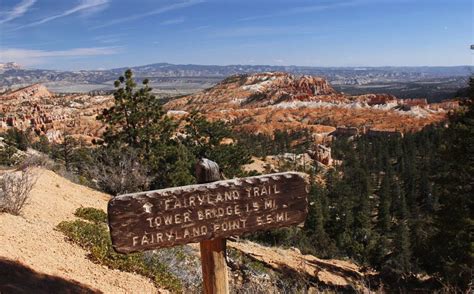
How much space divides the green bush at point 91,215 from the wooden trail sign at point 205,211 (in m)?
8.14

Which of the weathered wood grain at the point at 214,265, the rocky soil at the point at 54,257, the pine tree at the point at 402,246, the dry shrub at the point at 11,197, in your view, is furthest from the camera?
the pine tree at the point at 402,246

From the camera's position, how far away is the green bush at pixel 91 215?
37.5 feet

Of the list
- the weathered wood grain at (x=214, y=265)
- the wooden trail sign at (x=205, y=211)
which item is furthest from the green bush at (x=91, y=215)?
the wooden trail sign at (x=205, y=211)

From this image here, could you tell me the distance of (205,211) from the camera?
397 cm

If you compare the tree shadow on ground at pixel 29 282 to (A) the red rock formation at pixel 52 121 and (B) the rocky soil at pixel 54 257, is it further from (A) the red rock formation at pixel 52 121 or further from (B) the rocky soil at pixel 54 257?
(A) the red rock formation at pixel 52 121

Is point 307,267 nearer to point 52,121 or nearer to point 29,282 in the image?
point 29,282

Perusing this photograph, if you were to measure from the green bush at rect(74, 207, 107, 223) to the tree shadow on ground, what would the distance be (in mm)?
4312

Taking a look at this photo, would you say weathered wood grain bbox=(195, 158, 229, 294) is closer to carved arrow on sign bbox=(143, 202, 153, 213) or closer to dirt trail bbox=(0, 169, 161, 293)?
Answer: carved arrow on sign bbox=(143, 202, 153, 213)

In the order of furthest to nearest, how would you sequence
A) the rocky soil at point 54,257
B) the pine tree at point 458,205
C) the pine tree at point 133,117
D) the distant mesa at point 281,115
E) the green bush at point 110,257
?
the distant mesa at point 281,115 → the pine tree at point 133,117 → the pine tree at point 458,205 → the green bush at point 110,257 → the rocky soil at point 54,257

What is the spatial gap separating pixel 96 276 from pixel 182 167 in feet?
51.4

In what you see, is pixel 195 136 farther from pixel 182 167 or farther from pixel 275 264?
pixel 275 264

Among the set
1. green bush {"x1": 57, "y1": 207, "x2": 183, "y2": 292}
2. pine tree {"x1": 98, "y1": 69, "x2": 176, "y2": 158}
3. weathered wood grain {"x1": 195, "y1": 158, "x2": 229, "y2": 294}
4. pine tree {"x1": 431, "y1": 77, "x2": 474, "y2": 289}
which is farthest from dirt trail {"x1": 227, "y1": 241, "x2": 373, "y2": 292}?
pine tree {"x1": 98, "y1": 69, "x2": 176, "y2": 158}

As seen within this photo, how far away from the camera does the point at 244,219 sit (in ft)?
13.5

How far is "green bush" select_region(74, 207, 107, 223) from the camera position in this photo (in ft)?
37.5
